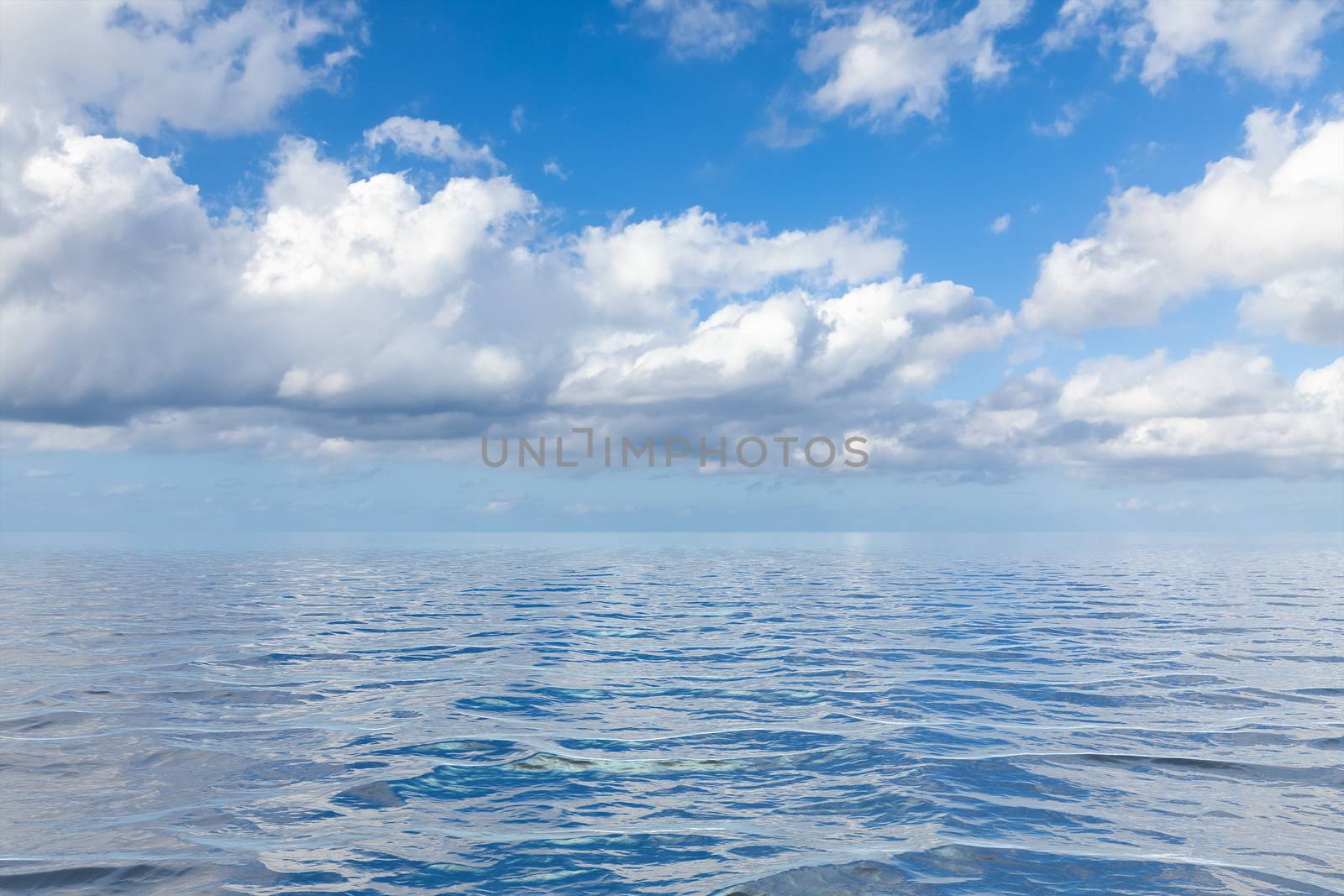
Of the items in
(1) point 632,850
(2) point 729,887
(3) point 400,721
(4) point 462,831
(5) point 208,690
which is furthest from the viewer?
(5) point 208,690

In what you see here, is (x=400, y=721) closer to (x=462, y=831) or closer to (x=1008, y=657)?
(x=462, y=831)

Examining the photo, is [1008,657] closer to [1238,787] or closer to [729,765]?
[1238,787]

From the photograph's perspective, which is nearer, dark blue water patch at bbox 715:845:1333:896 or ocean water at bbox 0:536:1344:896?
dark blue water patch at bbox 715:845:1333:896

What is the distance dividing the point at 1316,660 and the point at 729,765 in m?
20.1

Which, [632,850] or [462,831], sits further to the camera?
[462,831]

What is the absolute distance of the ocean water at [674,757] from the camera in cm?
960

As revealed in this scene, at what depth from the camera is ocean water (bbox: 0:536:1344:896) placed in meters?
9.60

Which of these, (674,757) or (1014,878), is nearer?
(1014,878)

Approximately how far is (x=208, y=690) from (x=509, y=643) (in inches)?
388

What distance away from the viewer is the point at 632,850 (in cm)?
1005

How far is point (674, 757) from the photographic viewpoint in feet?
46.4

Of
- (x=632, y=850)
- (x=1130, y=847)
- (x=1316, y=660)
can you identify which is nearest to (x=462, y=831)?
(x=632, y=850)

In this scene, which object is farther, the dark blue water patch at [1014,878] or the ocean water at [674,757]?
the ocean water at [674,757]

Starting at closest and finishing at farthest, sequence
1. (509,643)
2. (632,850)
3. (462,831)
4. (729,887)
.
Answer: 1. (729,887)
2. (632,850)
3. (462,831)
4. (509,643)
